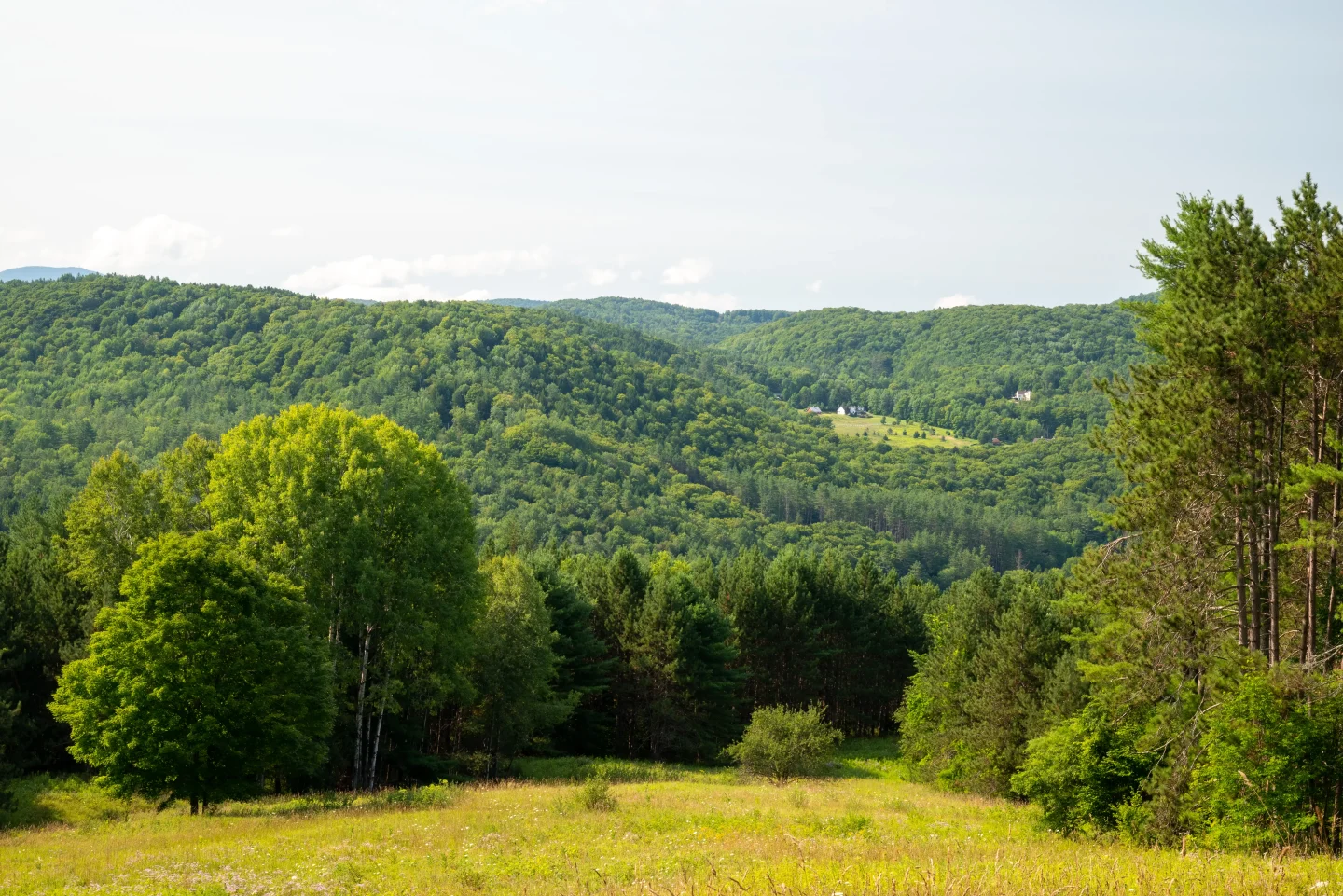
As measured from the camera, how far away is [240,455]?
106 feet

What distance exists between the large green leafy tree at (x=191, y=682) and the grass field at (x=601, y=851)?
1454 mm

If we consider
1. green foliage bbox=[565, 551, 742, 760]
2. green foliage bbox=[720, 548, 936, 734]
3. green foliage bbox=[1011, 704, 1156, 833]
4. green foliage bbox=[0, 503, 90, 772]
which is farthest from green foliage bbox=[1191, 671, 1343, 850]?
green foliage bbox=[720, 548, 936, 734]

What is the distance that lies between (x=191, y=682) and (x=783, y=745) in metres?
23.3

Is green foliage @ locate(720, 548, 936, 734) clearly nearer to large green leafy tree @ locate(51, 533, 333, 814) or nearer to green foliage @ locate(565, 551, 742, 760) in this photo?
green foliage @ locate(565, 551, 742, 760)

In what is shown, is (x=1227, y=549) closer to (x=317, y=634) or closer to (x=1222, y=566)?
(x=1222, y=566)

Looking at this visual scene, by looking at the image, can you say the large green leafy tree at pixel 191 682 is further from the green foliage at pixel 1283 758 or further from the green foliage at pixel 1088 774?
the green foliage at pixel 1283 758

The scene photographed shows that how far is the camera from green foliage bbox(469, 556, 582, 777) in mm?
38000

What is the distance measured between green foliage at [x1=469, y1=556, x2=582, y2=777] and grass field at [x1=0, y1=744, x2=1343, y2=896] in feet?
20.6

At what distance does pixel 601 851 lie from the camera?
764 inches

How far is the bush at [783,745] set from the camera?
1620 inches

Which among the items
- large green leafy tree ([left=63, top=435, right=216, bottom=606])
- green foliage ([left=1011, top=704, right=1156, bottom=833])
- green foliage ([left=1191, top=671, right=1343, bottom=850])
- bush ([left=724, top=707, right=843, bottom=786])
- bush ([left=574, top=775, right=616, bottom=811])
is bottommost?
bush ([left=724, top=707, right=843, bottom=786])

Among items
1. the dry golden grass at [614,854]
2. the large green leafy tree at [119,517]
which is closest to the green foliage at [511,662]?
the dry golden grass at [614,854]

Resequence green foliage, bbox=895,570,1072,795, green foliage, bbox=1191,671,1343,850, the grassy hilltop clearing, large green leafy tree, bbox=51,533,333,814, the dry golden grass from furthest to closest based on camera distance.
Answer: green foliage, bbox=895,570,1072,795, large green leafy tree, bbox=51,533,333,814, green foliage, bbox=1191,671,1343,850, the grassy hilltop clearing, the dry golden grass

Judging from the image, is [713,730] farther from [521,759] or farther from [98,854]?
[98,854]
